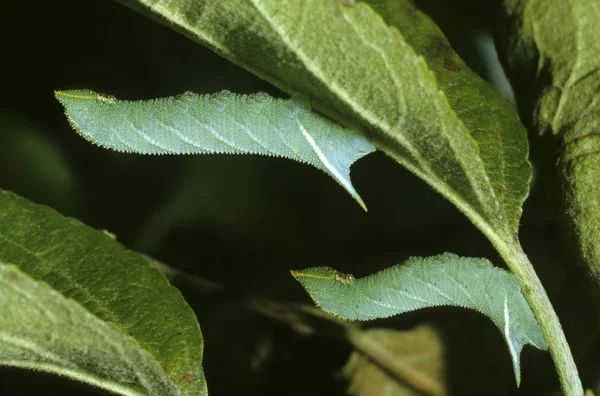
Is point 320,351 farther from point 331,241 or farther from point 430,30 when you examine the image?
point 430,30

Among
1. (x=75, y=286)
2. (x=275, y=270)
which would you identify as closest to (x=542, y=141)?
(x=275, y=270)

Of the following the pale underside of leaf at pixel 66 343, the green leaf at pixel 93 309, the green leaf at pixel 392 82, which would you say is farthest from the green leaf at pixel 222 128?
the pale underside of leaf at pixel 66 343

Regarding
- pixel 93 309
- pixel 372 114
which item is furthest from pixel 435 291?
pixel 93 309

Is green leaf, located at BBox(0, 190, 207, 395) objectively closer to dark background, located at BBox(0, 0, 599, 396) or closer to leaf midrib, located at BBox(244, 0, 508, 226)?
leaf midrib, located at BBox(244, 0, 508, 226)

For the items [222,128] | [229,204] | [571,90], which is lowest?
[229,204]

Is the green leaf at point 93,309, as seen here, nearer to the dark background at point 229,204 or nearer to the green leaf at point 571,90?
the dark background at point 229,204

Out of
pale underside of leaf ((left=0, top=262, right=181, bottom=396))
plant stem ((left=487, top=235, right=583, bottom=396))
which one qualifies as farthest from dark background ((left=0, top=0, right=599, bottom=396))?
pale underside of leaf ((left=0, top=262, right=181, bottom=396))

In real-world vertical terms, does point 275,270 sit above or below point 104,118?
below

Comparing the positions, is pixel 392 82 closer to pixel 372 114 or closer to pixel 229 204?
pixel 372 114
